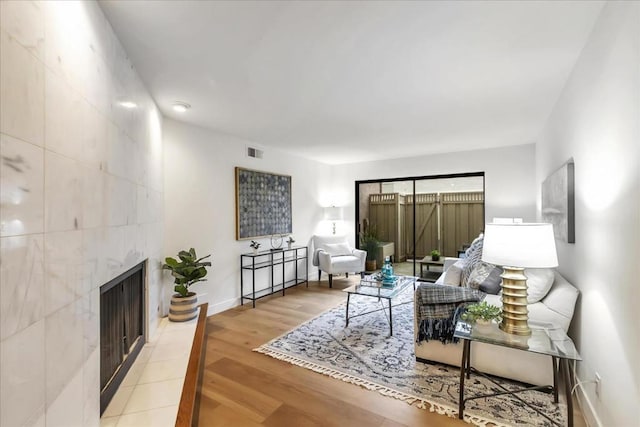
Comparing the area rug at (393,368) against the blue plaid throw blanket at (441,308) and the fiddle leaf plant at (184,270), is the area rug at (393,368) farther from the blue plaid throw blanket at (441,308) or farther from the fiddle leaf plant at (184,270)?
the fiddle leaf plant at (184,270)

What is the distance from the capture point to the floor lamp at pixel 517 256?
1.86m

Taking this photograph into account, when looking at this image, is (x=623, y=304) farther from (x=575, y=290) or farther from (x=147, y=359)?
(x=147, y=359)

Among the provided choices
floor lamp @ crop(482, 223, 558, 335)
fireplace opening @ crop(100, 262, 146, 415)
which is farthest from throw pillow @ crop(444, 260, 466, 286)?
fireplace opening @ crop(100, 262, 146, 415)

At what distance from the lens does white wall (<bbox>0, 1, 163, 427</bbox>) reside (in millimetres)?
910

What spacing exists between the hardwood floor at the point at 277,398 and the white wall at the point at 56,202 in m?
0.80

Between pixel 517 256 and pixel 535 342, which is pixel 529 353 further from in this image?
pixel 517 256

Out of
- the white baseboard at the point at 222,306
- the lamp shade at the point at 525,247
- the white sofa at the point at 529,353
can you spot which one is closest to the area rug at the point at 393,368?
the white sofa at the point at 529,353

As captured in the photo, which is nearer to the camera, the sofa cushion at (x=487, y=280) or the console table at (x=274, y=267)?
the sofa cushion at (x=487, y=280)

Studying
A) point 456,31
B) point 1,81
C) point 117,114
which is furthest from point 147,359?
point 456,31

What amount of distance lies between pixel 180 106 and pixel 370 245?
444cm

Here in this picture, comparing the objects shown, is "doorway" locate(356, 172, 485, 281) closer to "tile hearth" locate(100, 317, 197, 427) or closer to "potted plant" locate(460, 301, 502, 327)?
"potted plant" locate(460, 301, 502, 327)

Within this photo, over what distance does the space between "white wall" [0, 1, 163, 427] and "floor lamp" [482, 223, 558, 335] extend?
2.25 metres

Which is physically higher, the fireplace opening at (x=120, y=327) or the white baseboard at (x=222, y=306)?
the fireplace opening at (x=120, y=327)

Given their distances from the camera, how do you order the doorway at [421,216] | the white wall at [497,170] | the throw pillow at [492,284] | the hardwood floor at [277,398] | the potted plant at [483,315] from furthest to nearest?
the doorway at [421,216] → the white wall at [497,170] → the throw pillow at [492,284] → the potted plant at [483,315] → the hardwood floor at [277,398]
